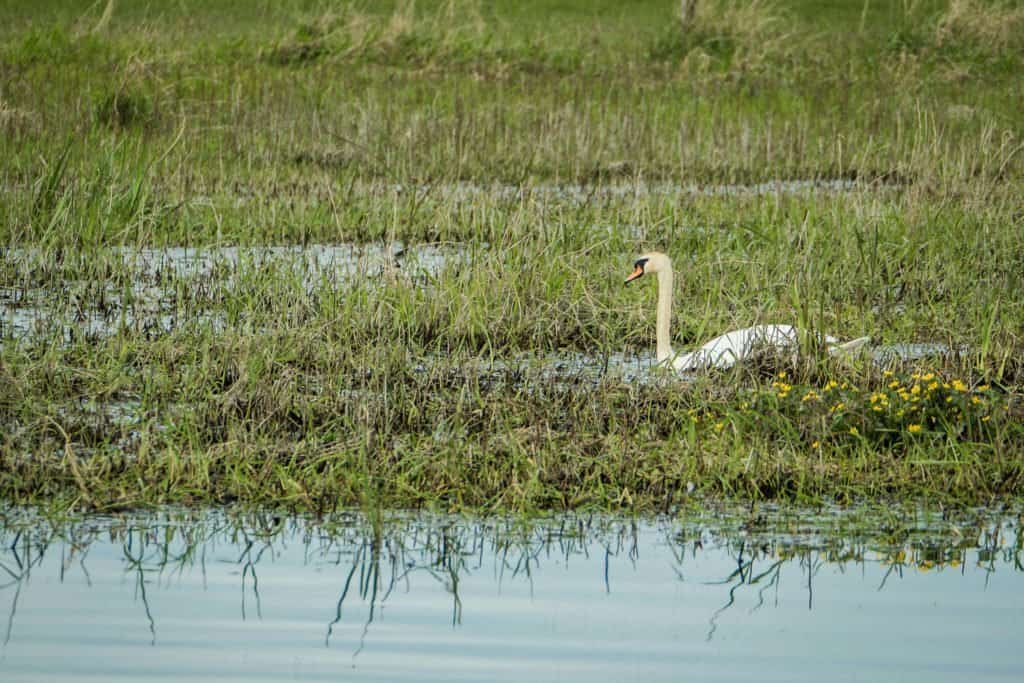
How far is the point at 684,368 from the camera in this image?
7.07 m

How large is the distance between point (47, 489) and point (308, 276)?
321cm

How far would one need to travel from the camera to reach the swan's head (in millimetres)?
7708

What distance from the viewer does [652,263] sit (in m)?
7.77

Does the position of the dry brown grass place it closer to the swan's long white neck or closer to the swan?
the swan's long white neck

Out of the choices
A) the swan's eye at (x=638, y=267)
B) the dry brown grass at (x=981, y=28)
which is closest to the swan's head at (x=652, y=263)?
the swan's eye at (x=638, y=267)

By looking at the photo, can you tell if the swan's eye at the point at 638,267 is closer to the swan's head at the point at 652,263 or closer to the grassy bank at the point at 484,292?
the swan's head at the point at 652,263

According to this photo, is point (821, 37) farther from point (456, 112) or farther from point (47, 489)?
point (47, 489)

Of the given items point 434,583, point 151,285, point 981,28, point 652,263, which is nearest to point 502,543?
point 434,583

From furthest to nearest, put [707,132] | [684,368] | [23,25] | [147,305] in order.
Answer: [23,25], [707,132], [147,305], [684,368]

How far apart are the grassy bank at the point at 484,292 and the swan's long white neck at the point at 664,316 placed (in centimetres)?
31

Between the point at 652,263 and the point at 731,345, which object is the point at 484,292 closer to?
the point at 652,263

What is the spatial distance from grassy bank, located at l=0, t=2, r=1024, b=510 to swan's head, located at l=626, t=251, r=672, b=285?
24cm

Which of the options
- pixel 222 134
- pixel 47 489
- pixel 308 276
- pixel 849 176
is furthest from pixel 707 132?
pixel 47 489

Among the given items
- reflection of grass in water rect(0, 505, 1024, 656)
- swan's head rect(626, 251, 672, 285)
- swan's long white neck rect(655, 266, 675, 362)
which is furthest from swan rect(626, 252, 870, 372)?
reflection of grass in water rect(0, 505, 1024, 656)
